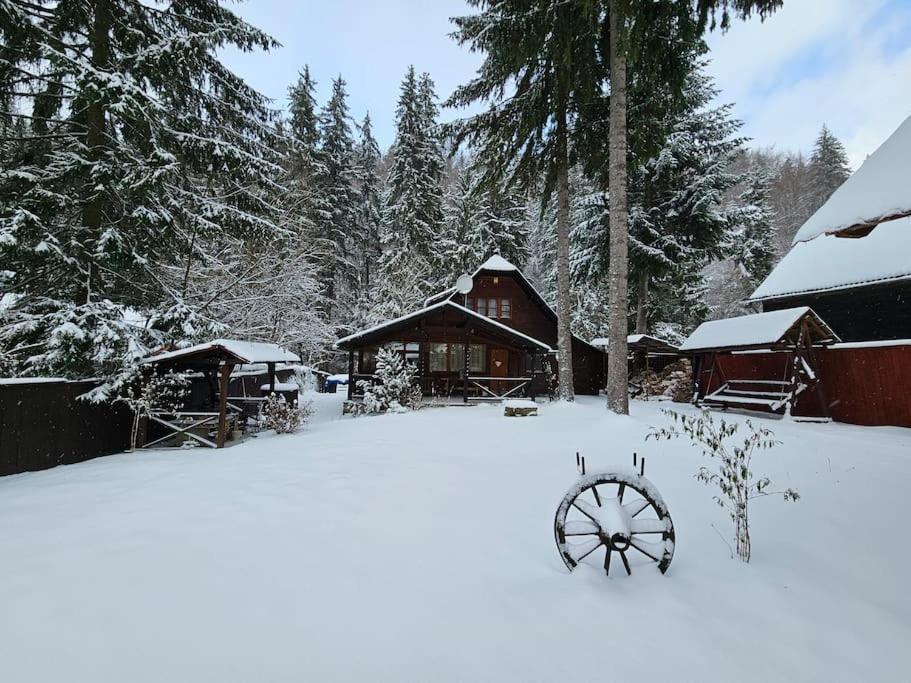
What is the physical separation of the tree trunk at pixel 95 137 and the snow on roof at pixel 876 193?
11.4 m

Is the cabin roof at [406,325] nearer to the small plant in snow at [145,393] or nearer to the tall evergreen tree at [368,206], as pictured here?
the small plant in snow at [145,393]

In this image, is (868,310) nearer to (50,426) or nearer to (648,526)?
(648,526)

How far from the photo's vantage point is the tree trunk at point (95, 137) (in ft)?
27.6

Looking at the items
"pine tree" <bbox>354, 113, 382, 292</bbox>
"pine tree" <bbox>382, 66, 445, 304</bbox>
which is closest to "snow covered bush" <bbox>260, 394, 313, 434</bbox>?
"pine tree" <bbox>382, 66, 445, 304</bbox>

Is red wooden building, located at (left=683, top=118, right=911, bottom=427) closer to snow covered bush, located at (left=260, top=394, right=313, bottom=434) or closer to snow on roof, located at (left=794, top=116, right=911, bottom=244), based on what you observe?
snow on roof, located at (left=794, top=116, right=911, bottom=244)

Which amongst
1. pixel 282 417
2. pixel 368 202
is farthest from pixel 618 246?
pixel 368 202

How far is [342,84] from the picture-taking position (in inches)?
→ 1160

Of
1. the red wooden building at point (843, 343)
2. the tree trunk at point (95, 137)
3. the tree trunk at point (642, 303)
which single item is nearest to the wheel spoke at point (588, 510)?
the tree trunk at point (95, 137)

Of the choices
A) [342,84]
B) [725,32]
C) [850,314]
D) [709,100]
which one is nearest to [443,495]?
[725,32]

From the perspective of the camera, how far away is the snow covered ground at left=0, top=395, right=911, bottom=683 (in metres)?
2.43

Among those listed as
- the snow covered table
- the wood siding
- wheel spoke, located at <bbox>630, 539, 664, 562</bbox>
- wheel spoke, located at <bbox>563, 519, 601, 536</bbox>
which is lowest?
wheel spoke, located at <bbox>630, 539, 664, 562</bbox>

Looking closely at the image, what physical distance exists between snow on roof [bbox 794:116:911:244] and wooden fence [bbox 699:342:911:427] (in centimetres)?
1037

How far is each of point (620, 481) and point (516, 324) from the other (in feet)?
65.1

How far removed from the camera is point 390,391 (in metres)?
14.2
